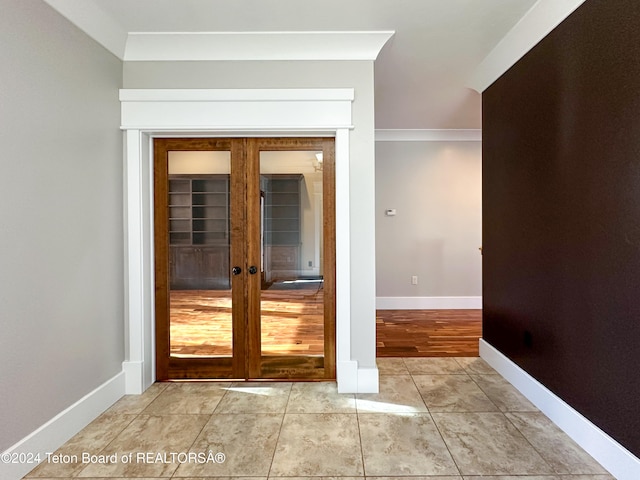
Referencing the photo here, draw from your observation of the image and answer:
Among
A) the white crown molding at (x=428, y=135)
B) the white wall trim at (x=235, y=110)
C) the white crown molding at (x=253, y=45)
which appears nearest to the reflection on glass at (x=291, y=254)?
the white wall trim at (x=235, y=110)

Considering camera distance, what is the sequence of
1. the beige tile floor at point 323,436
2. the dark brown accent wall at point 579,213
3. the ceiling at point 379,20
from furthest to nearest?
the ceiling at point 379,20, the beige tile floor at point 323,436, the dark brown accent wall at point 579,213

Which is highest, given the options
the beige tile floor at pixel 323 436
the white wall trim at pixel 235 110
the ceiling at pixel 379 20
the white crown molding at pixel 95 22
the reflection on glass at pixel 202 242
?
the ceiling at pixel 379 20

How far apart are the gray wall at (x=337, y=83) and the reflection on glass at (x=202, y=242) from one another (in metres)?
0.56

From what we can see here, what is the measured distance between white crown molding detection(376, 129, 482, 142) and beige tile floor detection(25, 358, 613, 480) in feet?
11.7

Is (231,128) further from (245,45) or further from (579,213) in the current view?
(579,213)

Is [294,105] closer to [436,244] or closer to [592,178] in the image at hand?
[592,178]

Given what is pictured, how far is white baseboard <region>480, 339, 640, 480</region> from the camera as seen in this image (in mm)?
1615

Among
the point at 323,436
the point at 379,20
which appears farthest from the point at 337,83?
the point at 323,436

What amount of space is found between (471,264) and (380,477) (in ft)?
13.5

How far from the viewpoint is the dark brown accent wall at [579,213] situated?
5.28 feet

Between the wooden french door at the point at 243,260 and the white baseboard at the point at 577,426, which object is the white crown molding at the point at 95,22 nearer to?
the wooden french door at the point at 243,260

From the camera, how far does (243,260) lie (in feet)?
8.89

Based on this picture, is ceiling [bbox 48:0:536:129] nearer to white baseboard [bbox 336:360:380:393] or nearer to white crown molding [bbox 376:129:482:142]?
white crown molding [bbox 376:129:482:142]

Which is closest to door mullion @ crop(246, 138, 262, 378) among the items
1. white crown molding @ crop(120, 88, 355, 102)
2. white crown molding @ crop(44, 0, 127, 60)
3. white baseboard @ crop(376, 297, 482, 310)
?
white crown molding @ crop(120, 88, 355, 102)
